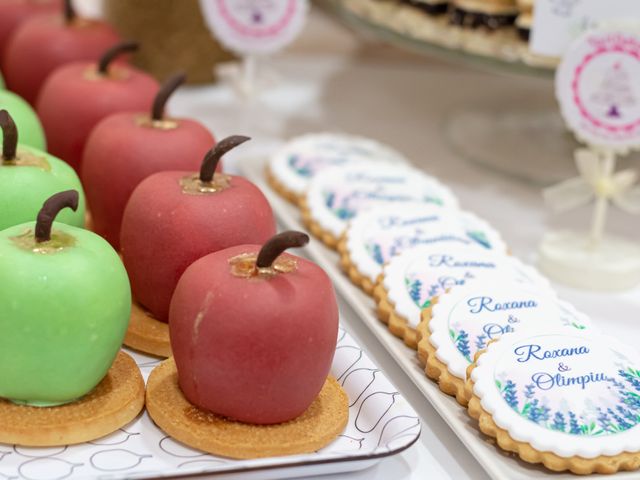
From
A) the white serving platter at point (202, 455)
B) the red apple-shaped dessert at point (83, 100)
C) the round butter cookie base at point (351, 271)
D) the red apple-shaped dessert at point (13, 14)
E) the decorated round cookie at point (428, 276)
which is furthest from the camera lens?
the red apple-shaped dessert at point (13, 14)

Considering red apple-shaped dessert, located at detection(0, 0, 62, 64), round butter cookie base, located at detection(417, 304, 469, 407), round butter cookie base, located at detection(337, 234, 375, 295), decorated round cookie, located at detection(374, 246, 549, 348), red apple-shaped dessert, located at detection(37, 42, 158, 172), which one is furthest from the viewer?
red apple-shaped dessert, located at detection(0, 0, 62, 64)

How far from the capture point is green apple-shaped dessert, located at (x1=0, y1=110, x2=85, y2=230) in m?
0.91

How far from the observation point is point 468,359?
0.89 m

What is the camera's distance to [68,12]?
150 cm

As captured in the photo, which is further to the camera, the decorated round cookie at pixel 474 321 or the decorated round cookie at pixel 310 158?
the decorated round cookie at pixel 310 158

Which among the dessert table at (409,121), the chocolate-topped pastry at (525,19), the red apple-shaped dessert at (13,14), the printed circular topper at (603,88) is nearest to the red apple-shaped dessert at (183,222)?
the dessert table at (409,121)

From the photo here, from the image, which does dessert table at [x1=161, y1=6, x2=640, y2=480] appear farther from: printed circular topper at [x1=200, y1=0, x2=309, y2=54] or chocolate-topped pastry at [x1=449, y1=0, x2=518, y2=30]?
chocolate-topped pastry at [x1=449, y1=0, x2=518, y2=30]

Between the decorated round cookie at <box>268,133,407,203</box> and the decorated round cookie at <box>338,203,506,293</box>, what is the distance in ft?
0.60

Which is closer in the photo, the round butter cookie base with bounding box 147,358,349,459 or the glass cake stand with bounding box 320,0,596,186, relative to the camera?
the round butter cookie base with bounding box 147,358,349,459

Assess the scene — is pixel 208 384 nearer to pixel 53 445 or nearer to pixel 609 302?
pixel 53 445

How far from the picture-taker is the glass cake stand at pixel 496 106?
1.30m

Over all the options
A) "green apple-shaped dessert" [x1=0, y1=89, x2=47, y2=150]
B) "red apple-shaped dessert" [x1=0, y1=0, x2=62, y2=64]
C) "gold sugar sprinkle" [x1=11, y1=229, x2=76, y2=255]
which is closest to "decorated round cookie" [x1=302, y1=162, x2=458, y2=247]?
"green apple-shaped dessert" [x1=0, y1=89, x2=47, y2=150]

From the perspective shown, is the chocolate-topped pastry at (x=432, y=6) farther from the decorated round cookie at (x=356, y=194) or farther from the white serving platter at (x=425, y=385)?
the white serving platter at (x=425, y=385)

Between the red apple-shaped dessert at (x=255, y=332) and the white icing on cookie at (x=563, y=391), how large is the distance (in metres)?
0.15
